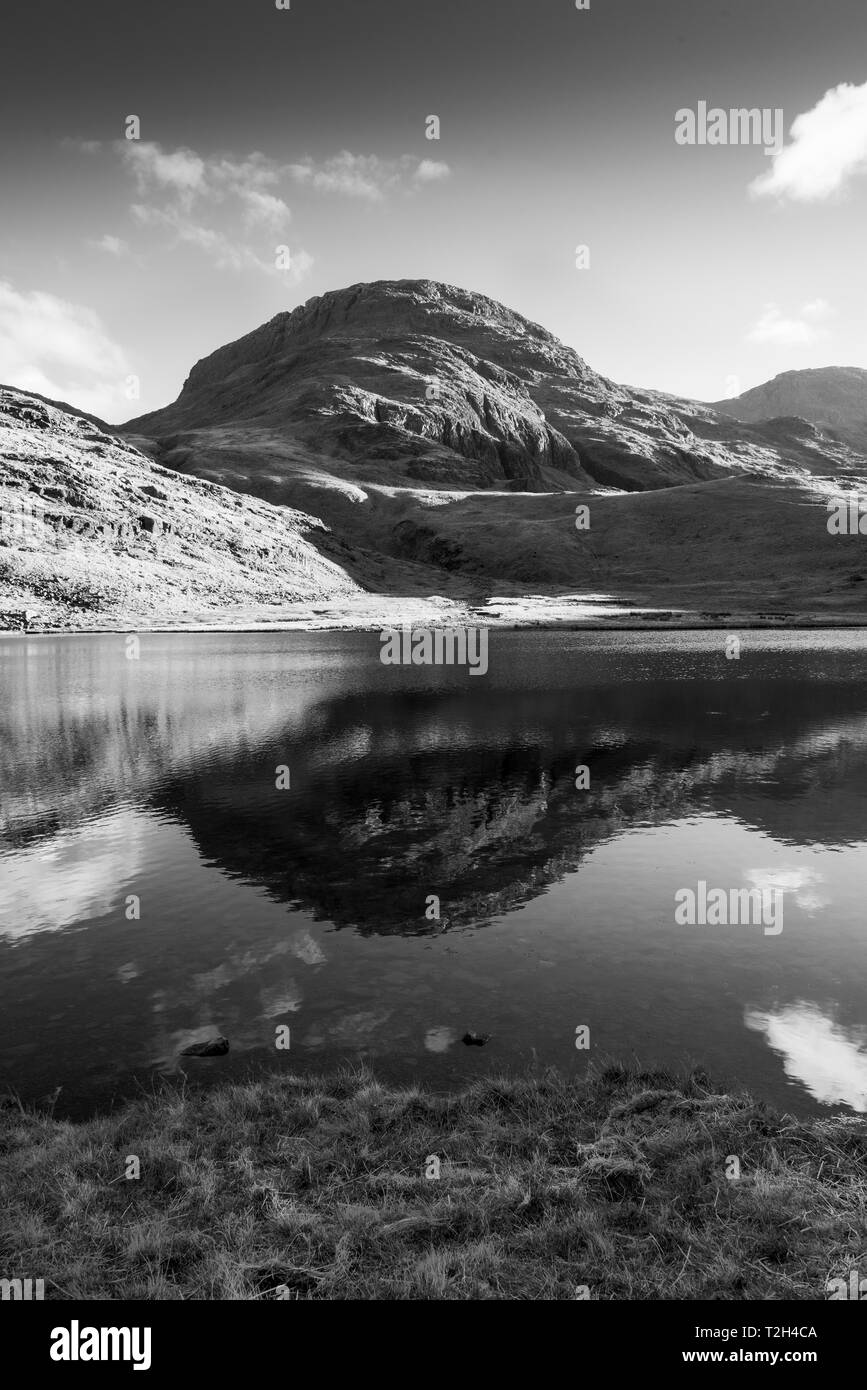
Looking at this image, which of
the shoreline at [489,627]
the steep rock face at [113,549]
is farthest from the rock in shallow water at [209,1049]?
the steep rock face at [113,549]

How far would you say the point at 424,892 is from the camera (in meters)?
23.1

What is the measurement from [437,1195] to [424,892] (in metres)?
13.4

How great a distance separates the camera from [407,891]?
23.1 meters

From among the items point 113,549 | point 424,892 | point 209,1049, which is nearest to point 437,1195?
point 209,1049

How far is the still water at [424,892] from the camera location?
14.7m

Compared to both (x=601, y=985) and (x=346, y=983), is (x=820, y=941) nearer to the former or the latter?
(x=601, y=985)

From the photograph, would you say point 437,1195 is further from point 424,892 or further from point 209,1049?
point 424,892

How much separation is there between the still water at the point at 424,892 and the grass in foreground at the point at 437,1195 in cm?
136

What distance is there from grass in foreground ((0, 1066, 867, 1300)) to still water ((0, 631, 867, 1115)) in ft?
4.46

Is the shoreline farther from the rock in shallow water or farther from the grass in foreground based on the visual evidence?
the grass in foreground

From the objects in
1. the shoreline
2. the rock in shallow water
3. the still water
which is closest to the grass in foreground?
the still water

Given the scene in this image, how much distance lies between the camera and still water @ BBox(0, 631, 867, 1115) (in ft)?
48.1

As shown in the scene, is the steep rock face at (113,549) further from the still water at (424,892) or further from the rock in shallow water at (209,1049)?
the rock in shallow water at (209,1049)

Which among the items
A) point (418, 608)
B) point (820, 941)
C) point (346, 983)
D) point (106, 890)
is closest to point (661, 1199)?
point (346, 983)
